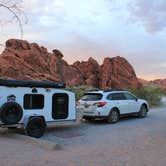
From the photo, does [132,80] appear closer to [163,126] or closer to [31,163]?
[163,126]

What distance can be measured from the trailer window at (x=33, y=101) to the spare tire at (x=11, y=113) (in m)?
0.48

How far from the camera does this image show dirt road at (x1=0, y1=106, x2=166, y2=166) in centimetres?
880

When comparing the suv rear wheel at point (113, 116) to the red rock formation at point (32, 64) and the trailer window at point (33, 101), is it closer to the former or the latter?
the trailer window at point (33, 101)

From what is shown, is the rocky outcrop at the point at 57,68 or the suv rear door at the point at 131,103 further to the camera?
the rocky outcrop at the point at 57,68

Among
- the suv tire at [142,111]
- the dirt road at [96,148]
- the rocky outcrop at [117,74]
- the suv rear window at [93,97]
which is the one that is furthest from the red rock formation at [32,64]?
the dirt road at [96,148]

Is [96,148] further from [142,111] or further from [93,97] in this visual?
[142,111]

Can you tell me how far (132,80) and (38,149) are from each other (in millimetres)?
33591

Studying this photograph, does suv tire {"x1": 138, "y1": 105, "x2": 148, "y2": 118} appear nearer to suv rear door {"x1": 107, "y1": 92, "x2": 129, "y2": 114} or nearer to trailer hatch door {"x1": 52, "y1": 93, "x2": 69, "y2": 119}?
suv rear door {"x1": 107, "y1": 92, "x2": 129, "y2": 114}

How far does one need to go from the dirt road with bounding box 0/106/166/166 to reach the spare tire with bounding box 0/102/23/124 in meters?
0.66

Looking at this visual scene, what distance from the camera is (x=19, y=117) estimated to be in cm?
1316

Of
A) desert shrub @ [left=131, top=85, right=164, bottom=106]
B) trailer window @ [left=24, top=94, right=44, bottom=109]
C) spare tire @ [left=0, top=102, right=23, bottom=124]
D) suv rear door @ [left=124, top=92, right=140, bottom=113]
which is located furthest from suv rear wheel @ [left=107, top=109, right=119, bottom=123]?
desert shrub @ [left=131, top=85, right=164, bottom=106]

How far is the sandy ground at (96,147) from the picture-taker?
8.80 meters

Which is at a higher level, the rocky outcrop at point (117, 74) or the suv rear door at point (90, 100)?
the rocky outcrop at point (117, 74)

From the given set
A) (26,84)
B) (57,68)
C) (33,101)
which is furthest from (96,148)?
(57,68)
